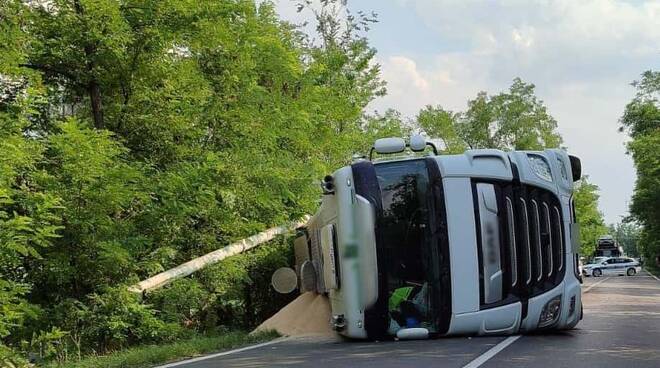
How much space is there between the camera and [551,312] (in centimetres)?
845

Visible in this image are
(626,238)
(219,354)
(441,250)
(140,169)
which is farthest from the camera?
(626,238)

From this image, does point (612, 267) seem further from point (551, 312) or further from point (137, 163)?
point (551, 312)

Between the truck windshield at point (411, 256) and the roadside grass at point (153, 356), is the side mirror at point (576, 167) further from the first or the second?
the roadside grass at point (153, 356)

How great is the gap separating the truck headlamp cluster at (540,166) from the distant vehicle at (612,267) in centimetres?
5489

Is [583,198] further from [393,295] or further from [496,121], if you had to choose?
[393,295]

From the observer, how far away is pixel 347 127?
904 inches

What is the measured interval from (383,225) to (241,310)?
798 centimetres

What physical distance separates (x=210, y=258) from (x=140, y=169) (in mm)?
2318

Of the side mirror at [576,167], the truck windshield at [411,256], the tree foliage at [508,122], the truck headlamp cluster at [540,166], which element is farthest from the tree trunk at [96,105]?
the tree foliage at [508,122]

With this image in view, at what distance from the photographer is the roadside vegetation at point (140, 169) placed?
34.9ft

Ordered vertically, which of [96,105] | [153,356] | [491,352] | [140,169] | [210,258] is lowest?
[491,352]

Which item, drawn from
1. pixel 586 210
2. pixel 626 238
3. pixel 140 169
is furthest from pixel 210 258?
pixel 626 238

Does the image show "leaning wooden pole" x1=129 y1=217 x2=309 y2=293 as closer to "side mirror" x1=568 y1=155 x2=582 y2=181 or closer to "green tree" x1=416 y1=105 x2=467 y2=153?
"side mirror" x1=568 y1=155 x2=582 y2=181

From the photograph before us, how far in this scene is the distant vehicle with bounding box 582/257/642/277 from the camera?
198 feet
